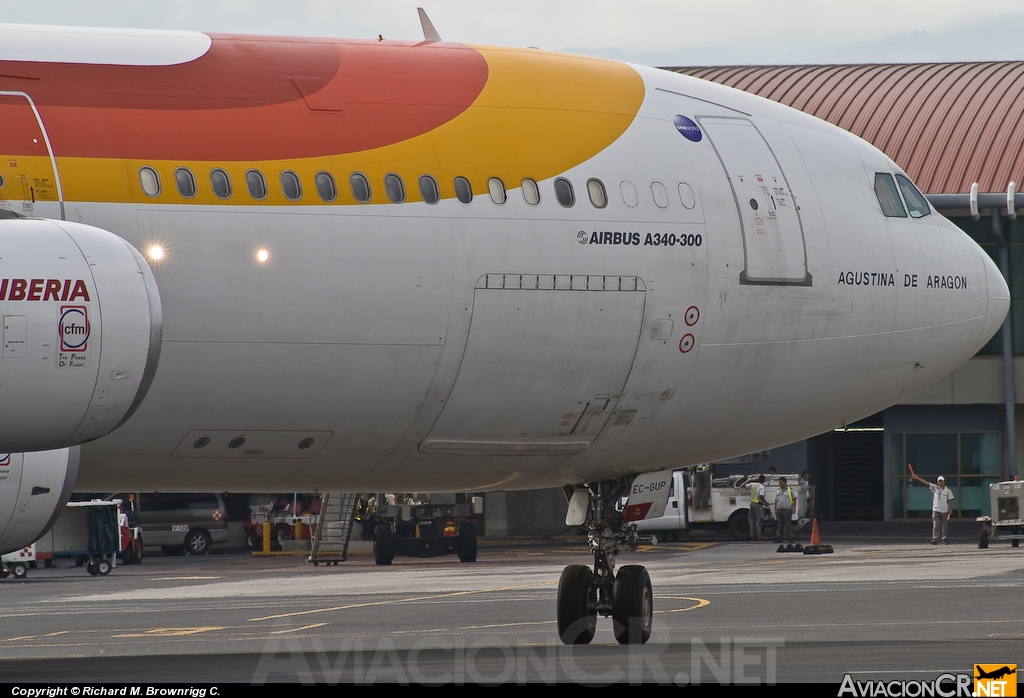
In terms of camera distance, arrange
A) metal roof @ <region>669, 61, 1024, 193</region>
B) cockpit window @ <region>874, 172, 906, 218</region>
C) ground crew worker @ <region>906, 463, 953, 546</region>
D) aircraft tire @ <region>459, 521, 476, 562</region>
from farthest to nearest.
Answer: metal roof @ <region>669, 61, 1024, 193</region>, ground crew worker @ <region>906, 463, 953, 546</region>, aircraft tire @ <region>459, 521, 476, 562</region>, cockpit window @ <region>874, 172, 906, 218</region>

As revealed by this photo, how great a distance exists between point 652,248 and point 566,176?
0.97 m

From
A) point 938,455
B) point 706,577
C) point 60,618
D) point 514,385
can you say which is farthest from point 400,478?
point 938,455

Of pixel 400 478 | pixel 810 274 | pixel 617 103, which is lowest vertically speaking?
pixel 400 478

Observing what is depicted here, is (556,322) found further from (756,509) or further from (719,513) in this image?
(719,513)

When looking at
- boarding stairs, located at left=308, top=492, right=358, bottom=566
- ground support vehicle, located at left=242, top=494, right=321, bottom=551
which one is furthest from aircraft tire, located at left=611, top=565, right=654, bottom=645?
ground support vehicle, located at left=242, top=494, right=321, bottom=551

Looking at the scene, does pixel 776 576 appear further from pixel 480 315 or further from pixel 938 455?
pixel 938 455

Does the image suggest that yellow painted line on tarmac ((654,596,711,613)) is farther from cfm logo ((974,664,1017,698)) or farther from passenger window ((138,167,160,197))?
passenger window ((138,167,160,197))

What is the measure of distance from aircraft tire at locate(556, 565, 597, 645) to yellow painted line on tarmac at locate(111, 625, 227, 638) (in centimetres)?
611

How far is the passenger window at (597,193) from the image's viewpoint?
12.2 metres

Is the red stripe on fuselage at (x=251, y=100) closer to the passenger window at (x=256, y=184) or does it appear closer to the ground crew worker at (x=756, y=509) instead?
the passenger window at (x=256, y=184)

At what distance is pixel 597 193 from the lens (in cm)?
1228

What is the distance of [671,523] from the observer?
42969mm

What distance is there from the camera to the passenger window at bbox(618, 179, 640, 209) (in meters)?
12.4

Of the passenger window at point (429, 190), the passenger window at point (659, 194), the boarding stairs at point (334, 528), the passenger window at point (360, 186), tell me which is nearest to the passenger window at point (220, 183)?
the passenger window at point (360, 186)
